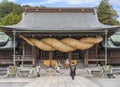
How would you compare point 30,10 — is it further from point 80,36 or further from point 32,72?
point 32,72

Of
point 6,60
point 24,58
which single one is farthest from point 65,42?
point 6,60

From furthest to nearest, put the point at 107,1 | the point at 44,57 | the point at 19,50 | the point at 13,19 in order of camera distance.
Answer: the point at 107,1
the point at 13,19
the point at 19,50
the point at 44,57

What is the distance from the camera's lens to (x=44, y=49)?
31.4 meters

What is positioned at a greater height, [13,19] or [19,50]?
[13,19]

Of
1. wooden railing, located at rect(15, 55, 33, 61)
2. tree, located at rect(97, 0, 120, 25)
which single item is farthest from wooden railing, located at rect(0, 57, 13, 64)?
tree, located at rect(97, 0, 120, 25)

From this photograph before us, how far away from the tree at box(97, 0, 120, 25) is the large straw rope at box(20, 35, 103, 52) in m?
33.9

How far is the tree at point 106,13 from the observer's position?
65125mm

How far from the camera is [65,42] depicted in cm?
3134

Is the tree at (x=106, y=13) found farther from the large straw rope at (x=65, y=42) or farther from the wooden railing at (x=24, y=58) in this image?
the wooden railing at (x=24, y=58)

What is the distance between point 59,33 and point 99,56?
18.7 feet

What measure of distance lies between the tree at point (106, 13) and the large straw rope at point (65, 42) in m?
33.9

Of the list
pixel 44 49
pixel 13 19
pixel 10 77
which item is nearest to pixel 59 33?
pixel 44 49

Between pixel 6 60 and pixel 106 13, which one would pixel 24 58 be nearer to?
pixel 6 60

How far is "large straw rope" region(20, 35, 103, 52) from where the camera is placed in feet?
102
